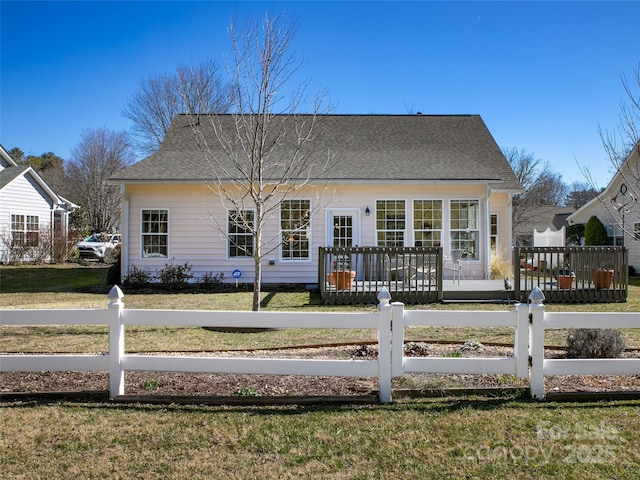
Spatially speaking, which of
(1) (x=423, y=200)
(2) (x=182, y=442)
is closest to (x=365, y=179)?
(1) (x=423, y=200)

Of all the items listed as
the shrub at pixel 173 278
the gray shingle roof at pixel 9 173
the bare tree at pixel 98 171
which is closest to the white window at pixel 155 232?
the shrub at pixel 173 278

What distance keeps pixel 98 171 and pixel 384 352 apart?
38427mm

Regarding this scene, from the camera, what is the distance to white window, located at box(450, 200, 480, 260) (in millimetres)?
14719

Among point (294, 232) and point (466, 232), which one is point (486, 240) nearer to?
point (466, 232)

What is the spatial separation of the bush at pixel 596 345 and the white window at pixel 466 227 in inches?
348

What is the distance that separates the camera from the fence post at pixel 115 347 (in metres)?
4.57

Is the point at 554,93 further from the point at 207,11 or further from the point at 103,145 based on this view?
the point at 103,145

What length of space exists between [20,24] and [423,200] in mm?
10847

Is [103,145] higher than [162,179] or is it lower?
higher

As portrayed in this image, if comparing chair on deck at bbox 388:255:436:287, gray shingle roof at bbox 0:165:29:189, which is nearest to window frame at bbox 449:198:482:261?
chair on deck at bbox 388:255:436:287

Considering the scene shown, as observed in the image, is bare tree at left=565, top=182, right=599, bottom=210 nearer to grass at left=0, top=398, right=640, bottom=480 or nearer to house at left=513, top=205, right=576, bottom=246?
house at left=513, top=205, right=576, bottom=246

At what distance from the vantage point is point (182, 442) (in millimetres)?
3648

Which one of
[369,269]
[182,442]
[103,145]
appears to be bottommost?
[182,442]

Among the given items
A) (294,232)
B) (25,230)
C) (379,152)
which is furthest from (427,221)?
(25,230)
